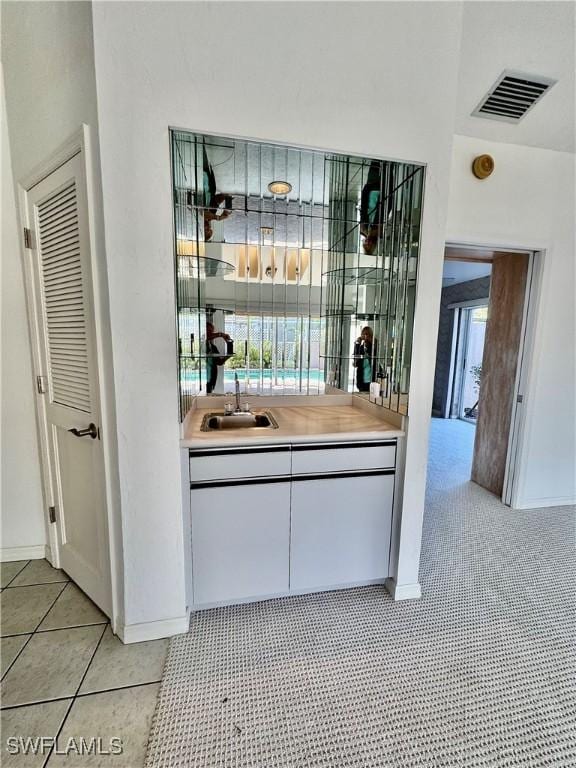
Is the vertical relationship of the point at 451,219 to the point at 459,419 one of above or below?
above

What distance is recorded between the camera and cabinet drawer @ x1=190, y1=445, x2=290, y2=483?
171cm

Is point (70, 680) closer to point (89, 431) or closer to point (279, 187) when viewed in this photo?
point (89, 431)

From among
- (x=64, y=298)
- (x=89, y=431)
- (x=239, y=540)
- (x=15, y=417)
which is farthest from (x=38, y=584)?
(x=64, y=298)

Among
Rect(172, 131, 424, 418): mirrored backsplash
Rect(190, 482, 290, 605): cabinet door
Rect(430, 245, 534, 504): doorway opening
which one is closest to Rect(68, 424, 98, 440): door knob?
Rect(172, 131, 424, 418): mirrored backsplash

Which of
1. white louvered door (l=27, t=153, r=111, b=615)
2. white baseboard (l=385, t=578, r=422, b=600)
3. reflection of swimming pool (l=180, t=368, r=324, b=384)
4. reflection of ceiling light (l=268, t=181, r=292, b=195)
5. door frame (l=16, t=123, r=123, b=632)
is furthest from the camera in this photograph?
reflection of swimming pool (l=180, t=368, r=324, b=384)

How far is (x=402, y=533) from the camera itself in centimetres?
193

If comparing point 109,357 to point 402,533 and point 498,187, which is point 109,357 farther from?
point 498,187

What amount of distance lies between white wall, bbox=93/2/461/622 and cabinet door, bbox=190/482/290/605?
0.13m

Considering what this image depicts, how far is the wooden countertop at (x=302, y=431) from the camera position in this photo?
1714 mm

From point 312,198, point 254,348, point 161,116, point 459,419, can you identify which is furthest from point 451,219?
point 459,419

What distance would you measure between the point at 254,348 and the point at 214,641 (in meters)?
1.83

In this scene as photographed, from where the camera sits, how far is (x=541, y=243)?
2732mm

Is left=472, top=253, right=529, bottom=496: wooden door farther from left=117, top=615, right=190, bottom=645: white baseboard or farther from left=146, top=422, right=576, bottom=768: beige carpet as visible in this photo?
left=117, top=615, right=190, bottom=645: white baseboard

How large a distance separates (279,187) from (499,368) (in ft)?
8.59
